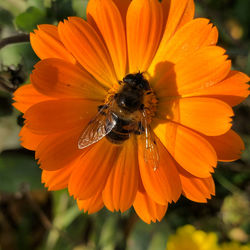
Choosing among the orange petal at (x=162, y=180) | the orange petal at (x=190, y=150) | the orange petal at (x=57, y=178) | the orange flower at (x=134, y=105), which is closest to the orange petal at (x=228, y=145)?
the orange flower at (x=134, y=105)

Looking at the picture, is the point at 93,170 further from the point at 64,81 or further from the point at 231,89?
the point at 231,89

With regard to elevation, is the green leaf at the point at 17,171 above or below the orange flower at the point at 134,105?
below

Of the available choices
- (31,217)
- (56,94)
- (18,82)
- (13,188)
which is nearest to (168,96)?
(56,94)

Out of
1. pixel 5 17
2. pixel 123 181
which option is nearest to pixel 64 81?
pixel 123 181

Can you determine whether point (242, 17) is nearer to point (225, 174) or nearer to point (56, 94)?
point (225, 174)

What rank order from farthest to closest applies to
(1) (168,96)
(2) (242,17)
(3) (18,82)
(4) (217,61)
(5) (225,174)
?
(2) (242,17), (5) (225,174), (3) (18,82), (1) (168,96), (4) (217,61)

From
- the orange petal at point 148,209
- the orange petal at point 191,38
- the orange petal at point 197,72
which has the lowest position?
the orange petal at point 148,209

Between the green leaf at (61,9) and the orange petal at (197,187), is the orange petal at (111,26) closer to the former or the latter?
the green leaf at (61,9)
